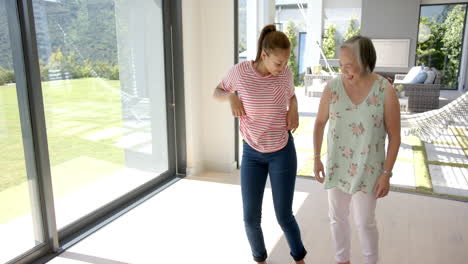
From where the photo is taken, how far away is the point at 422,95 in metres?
7.11

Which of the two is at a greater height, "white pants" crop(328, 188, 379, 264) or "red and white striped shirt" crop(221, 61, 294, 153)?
"red and white striped shirt" crop(221, 61, 294, 153)

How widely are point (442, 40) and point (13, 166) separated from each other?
12.8 metres

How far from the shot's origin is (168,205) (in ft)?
10.5

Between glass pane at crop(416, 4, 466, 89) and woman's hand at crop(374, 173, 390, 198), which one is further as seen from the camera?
glass pane at crop(416, 4, 466, 89)

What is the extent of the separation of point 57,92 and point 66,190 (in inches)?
27.2

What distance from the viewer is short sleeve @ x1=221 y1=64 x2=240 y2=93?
1.83 meters

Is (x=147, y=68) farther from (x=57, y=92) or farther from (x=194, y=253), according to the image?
(x=194, y=253)

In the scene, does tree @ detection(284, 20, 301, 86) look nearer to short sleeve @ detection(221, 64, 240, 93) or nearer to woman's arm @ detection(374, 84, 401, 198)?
short sleeve @ detection(221, 64, 240, 93)

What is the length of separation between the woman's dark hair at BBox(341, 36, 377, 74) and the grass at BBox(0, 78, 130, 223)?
1846 mm

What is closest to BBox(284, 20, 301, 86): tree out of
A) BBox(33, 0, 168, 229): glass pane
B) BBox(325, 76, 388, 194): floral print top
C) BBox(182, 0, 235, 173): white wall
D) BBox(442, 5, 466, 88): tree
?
BBox(442, 5, 466, 88): tree

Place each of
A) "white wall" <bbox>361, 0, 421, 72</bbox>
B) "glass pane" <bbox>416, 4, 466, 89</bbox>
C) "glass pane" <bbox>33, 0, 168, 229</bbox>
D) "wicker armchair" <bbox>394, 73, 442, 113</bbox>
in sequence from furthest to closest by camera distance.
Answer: "white wall" <bbox>361, 0, 421, 72</bbox> → "glass pane" <bbox>416, 4, 466, 89</bbox> → "wicker armchair" <bbox>394, 73, 442, 113</bbox> → "glass pane" <bbox>33, 0, 168, 229</bbox>

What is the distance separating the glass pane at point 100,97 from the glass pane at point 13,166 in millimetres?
205

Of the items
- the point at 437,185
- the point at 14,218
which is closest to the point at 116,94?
the point at 14,218

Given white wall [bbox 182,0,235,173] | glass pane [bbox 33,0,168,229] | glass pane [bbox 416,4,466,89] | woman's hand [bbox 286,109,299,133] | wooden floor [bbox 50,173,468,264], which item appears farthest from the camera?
glass pane [bbox 416,4,466,89]
